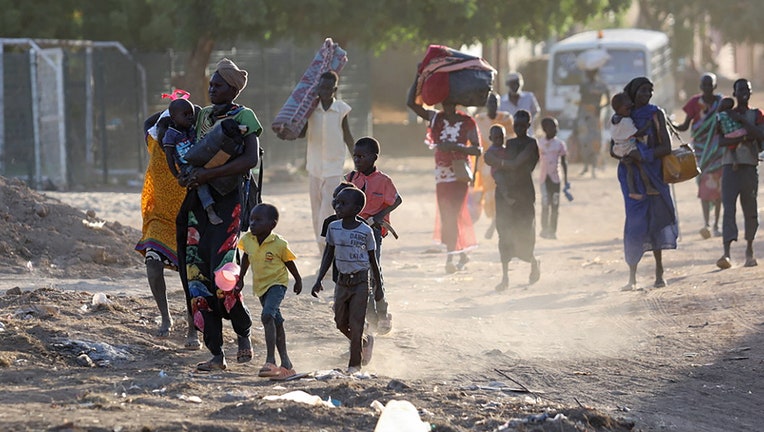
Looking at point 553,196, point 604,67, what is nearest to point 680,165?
point 553,196

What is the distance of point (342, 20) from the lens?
2164 cm

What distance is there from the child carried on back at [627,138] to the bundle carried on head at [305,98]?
2.32 meters

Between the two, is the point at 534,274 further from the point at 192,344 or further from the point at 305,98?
the point at 192,344

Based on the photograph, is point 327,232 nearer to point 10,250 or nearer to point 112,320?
point 112,320

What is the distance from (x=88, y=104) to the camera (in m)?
20.2

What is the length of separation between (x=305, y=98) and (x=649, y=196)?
3.02 metres

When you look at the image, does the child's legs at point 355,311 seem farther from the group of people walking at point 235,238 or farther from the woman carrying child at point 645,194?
the woman carrying child at point 645,194

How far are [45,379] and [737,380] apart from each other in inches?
158

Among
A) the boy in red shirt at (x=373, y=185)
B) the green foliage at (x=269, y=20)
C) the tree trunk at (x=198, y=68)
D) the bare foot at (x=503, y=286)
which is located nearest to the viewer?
the boy in red shirt at (x=373, y=185)

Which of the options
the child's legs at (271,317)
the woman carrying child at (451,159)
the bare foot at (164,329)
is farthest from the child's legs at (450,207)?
the child's legs at (271,317)

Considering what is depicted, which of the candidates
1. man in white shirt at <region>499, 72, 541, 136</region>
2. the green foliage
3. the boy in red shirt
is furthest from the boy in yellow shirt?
the green foliage

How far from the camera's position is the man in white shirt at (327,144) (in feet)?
35.1

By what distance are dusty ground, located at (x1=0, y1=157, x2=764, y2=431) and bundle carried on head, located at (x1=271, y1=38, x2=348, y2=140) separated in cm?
141

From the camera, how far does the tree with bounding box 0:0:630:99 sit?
2116 centimetres
